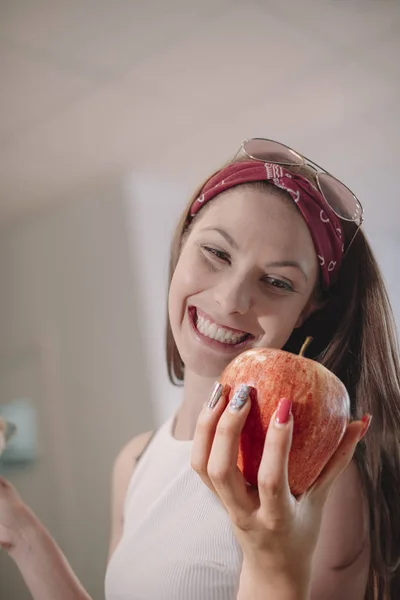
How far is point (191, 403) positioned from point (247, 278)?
23 centimetres

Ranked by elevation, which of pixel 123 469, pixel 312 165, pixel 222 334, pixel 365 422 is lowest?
pixel 123 469

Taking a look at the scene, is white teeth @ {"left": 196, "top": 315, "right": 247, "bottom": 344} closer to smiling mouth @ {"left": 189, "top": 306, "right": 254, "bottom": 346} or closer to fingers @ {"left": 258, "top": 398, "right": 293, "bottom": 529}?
smiling mouth @ {"left": 189, "top": 306, "right": 254, "bottom": 346}

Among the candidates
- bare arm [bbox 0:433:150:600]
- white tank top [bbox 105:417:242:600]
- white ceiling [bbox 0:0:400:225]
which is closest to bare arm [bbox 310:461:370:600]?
white tank top [bbox 105:417:242:600]

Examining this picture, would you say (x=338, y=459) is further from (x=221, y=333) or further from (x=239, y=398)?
(x=221, y=333)

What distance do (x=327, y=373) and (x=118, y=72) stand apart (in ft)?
2.20

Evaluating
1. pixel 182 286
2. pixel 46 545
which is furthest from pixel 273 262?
pixel 46 545

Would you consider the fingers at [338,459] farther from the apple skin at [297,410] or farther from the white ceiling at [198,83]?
the white ceiling at [198,83]

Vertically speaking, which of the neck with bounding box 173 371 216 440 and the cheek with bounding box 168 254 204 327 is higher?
the cheek with bounding box 168 254 204 327

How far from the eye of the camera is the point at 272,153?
110cm

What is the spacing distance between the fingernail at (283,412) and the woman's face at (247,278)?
1.00 feet

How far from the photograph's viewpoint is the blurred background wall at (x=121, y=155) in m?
1.16

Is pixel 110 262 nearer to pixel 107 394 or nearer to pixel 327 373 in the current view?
pixel 107 394

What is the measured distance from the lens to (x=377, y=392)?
3.53ft

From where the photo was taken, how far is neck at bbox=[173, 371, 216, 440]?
1.11 m
